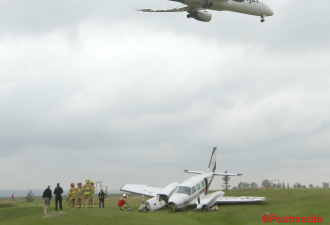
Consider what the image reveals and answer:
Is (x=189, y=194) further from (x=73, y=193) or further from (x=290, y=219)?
(x=73, y=193)

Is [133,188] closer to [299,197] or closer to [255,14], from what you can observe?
[299,197]

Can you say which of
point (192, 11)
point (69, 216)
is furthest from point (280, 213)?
point (192, 11)

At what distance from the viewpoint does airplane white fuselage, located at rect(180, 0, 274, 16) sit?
30.0 meters

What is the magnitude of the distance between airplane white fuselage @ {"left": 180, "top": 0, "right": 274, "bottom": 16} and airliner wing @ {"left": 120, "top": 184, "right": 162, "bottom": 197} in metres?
18.9

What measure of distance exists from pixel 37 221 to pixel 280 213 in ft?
50.7

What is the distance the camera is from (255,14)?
119 feet

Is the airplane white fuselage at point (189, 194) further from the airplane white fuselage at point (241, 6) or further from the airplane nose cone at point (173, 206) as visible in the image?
the airplane white fuselage at point (241, 6)

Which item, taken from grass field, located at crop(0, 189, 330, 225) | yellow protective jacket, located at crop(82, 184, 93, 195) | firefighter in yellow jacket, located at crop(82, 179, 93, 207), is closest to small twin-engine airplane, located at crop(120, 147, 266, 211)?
grass field, located at crop(0, 189, 330, 225)

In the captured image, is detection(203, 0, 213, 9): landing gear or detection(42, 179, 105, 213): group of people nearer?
detection(42, 179, 105, 213): group of people

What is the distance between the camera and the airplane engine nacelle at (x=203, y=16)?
3256 centimetres

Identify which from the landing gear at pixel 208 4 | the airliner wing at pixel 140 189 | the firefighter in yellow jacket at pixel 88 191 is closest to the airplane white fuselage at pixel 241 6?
the landing gear at pixel 208 4

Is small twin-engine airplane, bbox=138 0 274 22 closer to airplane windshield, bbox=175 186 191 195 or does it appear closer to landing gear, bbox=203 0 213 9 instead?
landing gear, bbox=203 0 213 9

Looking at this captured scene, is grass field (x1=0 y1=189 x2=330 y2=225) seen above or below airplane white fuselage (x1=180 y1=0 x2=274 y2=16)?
below

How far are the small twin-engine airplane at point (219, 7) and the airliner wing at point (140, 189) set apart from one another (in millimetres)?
18115
